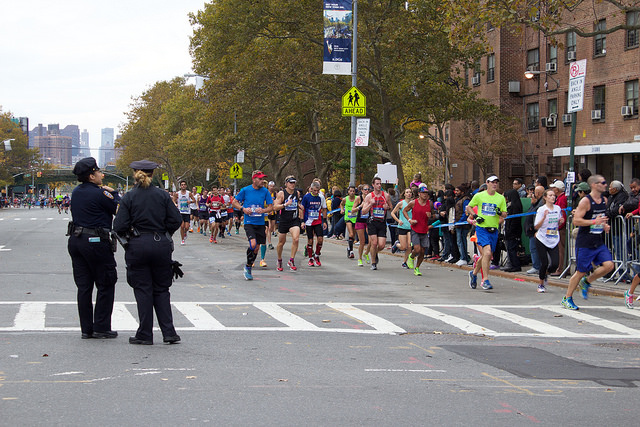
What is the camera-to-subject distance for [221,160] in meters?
69.1

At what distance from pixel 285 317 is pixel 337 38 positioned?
16624 millimetres

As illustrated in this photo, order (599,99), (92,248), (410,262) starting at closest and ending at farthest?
(92,248) < (410,262) < (599,99)

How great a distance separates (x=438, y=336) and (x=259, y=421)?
14.1ft

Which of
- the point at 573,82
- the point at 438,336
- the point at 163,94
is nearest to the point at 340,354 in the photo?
the point at 438,336

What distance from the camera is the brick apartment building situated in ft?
118

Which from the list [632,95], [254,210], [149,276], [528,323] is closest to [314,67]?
[632,95]

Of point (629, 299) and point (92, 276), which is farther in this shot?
point (629, 299)

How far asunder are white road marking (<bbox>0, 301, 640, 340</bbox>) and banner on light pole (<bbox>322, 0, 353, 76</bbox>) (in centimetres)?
1465

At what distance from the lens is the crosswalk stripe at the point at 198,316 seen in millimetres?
10121

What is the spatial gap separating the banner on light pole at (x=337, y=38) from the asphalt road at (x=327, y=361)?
12874mm

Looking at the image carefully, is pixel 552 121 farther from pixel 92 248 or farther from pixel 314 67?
pixel 92 248

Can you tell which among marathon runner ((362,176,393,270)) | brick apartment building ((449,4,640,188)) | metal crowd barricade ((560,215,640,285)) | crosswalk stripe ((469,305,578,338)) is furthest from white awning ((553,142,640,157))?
crosswalk stripe ((469,305,578,338))

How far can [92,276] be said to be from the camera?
905 centimetres

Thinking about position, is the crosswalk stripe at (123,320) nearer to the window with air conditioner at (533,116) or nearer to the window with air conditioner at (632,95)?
the window with air conditioner at (632,95)
